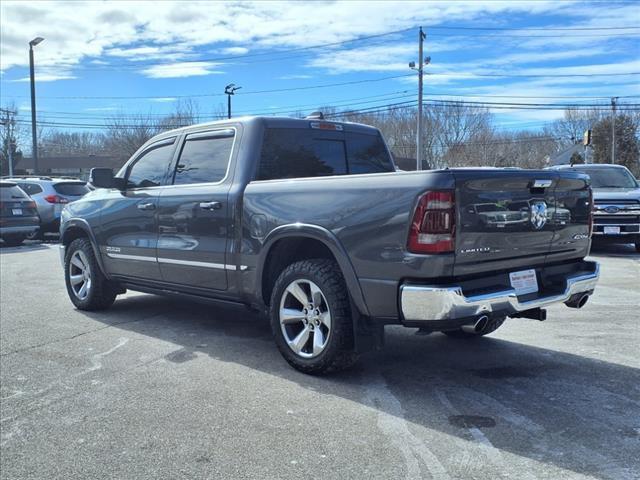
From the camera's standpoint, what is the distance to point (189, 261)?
548cm

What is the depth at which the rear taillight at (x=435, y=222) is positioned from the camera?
3.70 m

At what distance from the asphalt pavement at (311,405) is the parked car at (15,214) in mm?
9258

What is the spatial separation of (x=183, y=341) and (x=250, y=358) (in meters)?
0.91

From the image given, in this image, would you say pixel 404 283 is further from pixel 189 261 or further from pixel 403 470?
pixel 189 261

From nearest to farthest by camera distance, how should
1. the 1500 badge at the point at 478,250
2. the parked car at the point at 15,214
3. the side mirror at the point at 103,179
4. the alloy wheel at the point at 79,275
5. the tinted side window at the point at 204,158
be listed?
the 1500 badge at the point at 478,250 < the tinted side window at the point at 204,158 < the side mirror at the point at 103,179 < the alloy wheel at the point at 79,275 < the parked car at the point at 15,214

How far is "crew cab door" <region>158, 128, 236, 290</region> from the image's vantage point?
5172mm

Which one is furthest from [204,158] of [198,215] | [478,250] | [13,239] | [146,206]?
[13,239]

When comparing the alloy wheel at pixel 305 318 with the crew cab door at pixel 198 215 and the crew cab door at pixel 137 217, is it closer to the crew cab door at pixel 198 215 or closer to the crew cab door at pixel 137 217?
the crew cab door at pixel 198 215

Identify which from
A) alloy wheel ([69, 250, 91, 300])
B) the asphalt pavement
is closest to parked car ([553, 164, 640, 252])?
the asphalt pavement

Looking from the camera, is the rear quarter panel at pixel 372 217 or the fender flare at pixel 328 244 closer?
the rear quarter panel at pixel 372 217

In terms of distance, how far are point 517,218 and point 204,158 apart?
287cm

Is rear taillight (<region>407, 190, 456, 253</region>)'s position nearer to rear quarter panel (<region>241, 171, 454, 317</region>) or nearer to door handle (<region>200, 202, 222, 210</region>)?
rear quarter panel (<region>241, 171, 454, 317</region>)

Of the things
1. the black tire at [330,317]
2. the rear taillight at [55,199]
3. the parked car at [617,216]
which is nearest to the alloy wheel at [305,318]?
the black tire at [330,317]

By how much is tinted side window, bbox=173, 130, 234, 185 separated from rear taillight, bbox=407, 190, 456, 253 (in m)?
2.15
